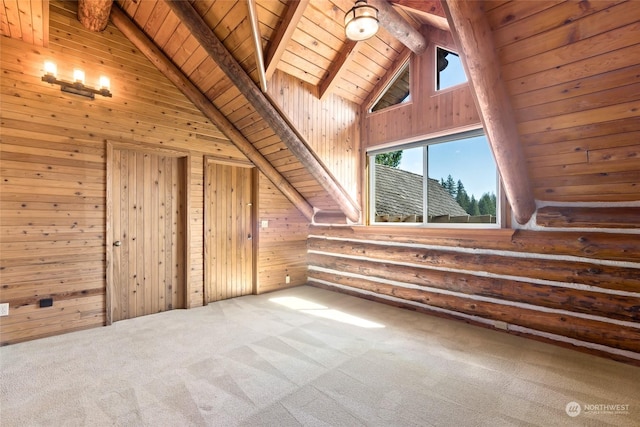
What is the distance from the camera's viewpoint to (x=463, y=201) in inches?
146

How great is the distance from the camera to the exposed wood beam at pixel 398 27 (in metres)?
3.15

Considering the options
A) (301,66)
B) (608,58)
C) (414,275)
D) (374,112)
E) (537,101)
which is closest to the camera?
(608,58)

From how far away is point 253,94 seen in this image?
339cm

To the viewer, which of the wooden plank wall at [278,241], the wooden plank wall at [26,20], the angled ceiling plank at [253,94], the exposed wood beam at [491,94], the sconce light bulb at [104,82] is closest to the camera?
the exposed wood beam at [491,94]

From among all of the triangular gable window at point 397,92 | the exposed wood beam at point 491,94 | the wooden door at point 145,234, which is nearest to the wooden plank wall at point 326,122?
the triangular gable window at point 397,92

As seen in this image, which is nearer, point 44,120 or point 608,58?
point 608,58

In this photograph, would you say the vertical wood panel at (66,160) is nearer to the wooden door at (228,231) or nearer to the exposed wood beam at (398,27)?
the wooden door at (228,231)

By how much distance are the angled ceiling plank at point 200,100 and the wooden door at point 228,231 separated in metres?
0.30

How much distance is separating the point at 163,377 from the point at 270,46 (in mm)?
3275

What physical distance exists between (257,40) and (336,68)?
4.00ft

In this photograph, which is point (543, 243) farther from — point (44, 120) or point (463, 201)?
point (44, 120)

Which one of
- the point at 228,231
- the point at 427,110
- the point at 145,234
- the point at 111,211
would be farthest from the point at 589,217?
the point at 111,211

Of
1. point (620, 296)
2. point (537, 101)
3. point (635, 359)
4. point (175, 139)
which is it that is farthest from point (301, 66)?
point (635, 359)

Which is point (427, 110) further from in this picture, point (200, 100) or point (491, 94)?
point (200, 100)
